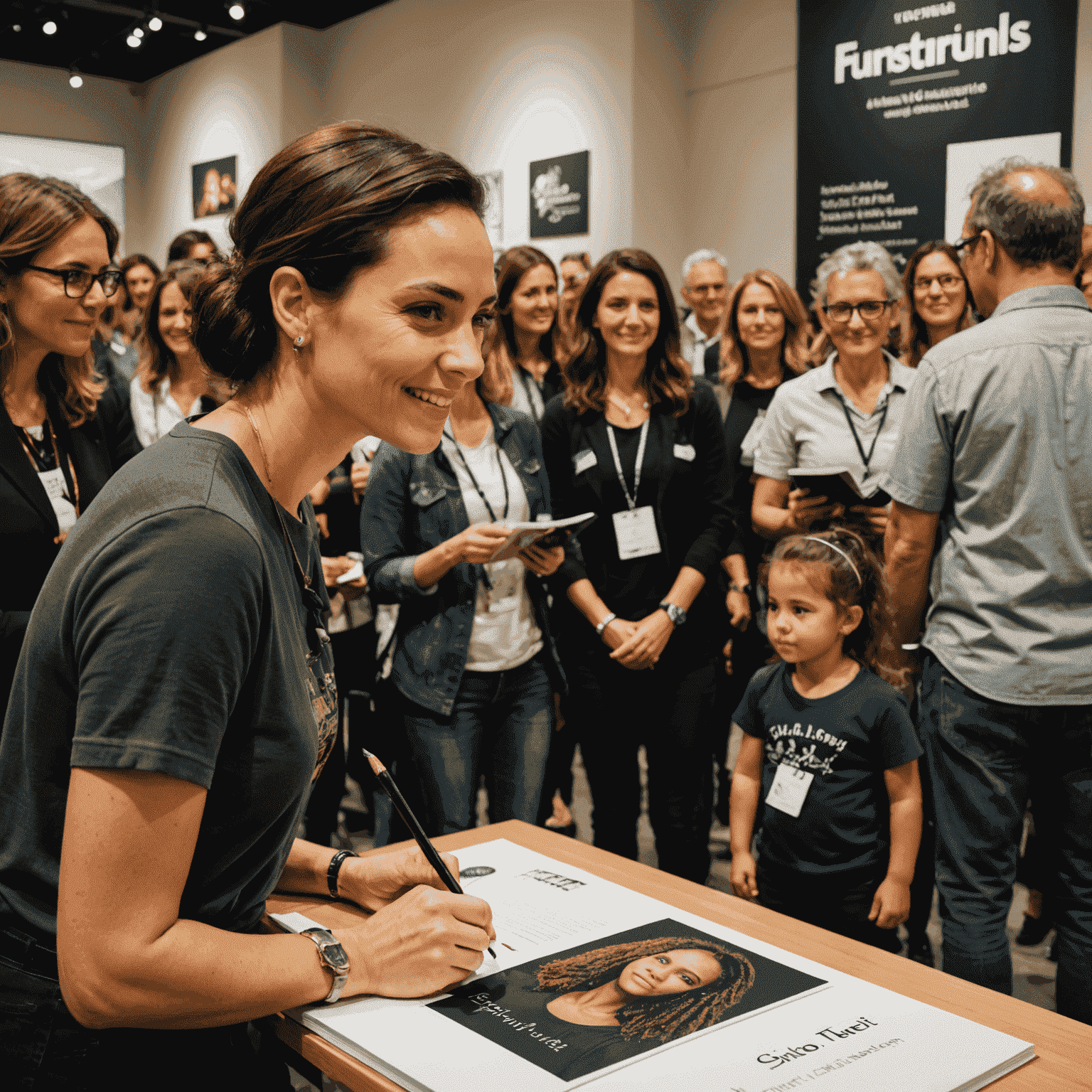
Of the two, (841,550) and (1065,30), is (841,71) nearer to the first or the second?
(1065,30)

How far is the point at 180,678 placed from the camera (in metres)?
0.84

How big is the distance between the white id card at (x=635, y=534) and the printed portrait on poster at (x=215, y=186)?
734cm

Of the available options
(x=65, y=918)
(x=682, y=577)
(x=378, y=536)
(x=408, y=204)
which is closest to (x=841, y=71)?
(x=682, y=577)

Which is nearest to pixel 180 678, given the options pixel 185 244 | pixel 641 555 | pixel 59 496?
pixel 59 496

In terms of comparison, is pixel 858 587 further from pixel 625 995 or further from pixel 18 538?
pixel 18 538

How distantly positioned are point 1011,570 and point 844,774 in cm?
53

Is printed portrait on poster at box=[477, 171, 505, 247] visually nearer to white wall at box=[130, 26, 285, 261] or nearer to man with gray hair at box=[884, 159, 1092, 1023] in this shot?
white wall at box=[130, 26, 285, 261]

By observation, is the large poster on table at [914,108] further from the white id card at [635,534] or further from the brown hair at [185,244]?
the brown hair at [185,244]

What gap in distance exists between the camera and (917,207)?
5.38m

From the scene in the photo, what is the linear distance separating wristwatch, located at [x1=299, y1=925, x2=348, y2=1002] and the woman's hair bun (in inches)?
21.8

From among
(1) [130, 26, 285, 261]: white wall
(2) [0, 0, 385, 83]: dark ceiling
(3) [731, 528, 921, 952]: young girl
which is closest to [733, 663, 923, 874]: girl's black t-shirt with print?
(3) [731, 528, 921, 952]: young girl

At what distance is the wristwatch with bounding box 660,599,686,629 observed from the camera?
9.20 feet

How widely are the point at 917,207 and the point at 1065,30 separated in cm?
95

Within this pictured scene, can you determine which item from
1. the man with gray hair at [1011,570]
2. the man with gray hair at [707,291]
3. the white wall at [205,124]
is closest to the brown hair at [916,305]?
the man with gray hair at [707,291]
